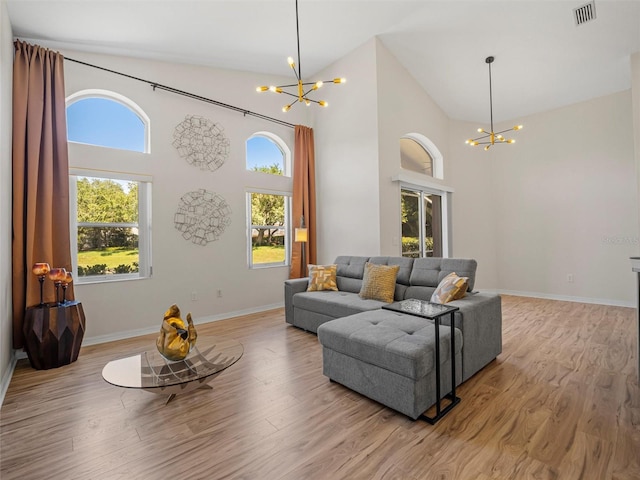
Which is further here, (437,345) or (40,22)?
(40,22)

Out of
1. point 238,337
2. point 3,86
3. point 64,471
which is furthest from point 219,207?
point 64,471

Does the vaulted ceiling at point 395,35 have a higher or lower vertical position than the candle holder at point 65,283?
higher

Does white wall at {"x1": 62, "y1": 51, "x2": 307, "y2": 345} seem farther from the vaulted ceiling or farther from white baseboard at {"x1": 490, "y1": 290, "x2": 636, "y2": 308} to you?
white baseboard at {"x1": 490, "y1": 290, "x2": 636, "y2": 308}

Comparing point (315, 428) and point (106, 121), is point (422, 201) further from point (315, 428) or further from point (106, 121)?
point (106, 121)

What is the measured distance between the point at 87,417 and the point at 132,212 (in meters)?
2.66

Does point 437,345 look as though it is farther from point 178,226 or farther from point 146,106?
point 146,106

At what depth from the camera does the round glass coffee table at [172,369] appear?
77.0 inches

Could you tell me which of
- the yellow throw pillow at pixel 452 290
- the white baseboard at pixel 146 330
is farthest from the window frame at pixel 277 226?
the yellow throw pillow at pixel 452 290

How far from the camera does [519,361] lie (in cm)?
284

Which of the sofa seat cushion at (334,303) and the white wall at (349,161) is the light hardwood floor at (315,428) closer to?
the sofa seat cushion at (334,303)

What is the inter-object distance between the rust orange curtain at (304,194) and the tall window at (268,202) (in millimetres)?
203

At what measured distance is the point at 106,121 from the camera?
3799mm

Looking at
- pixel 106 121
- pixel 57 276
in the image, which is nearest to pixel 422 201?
pixel 106 121

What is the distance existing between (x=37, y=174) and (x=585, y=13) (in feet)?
21.3
